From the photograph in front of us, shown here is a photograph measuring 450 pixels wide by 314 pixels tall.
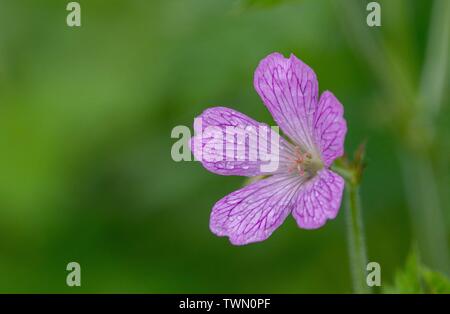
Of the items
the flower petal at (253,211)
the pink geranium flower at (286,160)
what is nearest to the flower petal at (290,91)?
the pink geranium flower at (286,160)

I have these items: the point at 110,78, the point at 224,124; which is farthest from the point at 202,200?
the point at 224,124

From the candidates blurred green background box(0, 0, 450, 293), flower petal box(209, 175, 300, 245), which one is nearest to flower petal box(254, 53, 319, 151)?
flower petal box(209, 175, 300, 245)

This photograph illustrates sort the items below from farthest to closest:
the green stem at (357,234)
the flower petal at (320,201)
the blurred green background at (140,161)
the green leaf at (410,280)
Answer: the blurred green background at (140,161) < the green leaf at (410,280) < the green stem at (357,234) < the flower petal at (320,201)

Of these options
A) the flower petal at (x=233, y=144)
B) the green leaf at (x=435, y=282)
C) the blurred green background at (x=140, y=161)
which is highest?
the blurred green background at (x=140, y=161)

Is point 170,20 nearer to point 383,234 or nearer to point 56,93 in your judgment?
point 56,93

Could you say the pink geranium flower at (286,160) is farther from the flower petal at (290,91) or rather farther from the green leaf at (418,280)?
the green leaf at (418,280)

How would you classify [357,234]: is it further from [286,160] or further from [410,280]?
[286,160]
